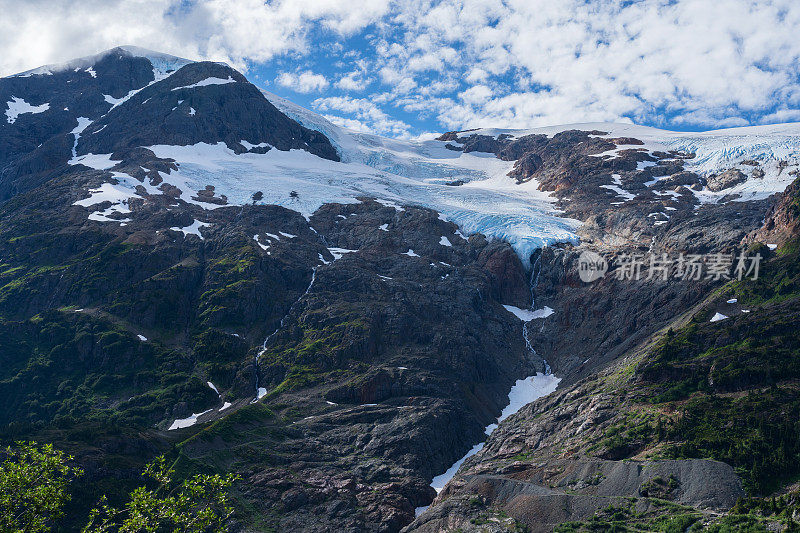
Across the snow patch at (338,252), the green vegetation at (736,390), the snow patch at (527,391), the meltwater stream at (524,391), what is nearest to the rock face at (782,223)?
the green vegetation at (736,390)

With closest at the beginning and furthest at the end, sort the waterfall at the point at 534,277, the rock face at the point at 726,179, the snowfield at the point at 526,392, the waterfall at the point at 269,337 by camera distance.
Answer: the waterfall at the point at 269,337
the snowfield at the point at 526,392
the waterfall at the point at 534,277
the rock face at the point at 726,179

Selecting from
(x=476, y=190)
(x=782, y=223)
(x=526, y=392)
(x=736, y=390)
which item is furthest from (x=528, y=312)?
(x=476, y=190)

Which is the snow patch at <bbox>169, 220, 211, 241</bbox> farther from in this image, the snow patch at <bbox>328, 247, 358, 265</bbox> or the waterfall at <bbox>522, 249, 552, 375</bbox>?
the waterfall at <bbox>522, 249, 552, 375</bbox>

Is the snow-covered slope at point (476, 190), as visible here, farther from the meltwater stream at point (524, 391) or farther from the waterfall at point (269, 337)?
the waterfall at point (269, 337)

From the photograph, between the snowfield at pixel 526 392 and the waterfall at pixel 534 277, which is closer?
the snowfield at pixel 526 392

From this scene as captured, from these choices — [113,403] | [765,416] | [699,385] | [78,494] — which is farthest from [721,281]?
[113,403]

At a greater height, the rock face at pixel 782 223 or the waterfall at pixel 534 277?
the rock face at pixel 782 223

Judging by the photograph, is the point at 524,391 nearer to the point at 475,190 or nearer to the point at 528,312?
the point at 528,312

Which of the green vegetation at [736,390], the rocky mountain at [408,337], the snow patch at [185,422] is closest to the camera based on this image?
the green vegetation at [736,390]

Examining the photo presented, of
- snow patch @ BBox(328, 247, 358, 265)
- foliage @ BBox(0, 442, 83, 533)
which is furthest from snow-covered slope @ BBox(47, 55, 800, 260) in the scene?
foliage @ BBox(0, 442, 83, 533)
